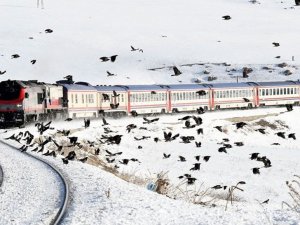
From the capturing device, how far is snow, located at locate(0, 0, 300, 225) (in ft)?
44.7

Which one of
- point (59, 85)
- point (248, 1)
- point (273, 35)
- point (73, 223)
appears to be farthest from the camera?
point (248, 1)

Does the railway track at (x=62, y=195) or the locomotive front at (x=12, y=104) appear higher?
the locomotive front at (x=12, y=104)

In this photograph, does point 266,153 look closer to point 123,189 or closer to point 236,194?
point 236,194

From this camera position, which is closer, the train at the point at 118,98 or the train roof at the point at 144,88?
the train at the point at 118,98

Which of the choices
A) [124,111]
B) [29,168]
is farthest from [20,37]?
[29,168]

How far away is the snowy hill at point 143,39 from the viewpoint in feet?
369

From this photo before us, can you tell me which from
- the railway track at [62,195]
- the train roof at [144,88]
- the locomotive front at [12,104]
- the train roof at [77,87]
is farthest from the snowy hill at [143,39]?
the railway track at [62,195]

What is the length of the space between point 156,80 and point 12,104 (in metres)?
69.7

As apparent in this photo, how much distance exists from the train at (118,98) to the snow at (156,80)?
2.29 metres

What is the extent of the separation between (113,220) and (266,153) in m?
36.7

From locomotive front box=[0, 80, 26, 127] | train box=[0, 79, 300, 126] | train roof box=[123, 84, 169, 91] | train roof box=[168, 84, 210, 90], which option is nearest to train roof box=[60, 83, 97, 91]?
train box=[0, 79, 300, 126]

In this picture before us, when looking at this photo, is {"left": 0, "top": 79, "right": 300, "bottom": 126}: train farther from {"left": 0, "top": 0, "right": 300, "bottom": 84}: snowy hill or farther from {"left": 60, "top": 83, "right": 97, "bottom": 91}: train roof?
{"left": 0, "top": 0, "right": 300, "bottom": 84}: snowy hill

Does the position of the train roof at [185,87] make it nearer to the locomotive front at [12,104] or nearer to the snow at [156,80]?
the snow at [156,80]

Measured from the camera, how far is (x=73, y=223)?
11.8 metres
